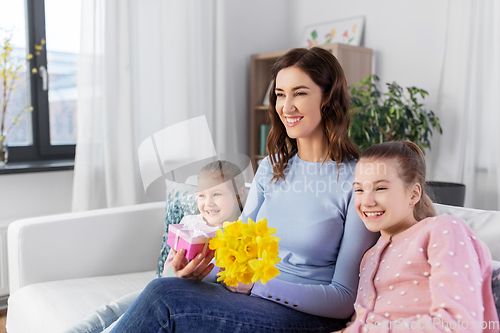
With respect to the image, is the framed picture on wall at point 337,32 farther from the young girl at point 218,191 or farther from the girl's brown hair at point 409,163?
the young girl at point 218,191

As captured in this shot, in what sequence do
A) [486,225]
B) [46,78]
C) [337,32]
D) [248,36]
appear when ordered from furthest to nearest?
1. [248,36]
2. [337,32]
3. [46,78]
4. [486,225]

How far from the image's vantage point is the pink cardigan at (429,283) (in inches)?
30.0

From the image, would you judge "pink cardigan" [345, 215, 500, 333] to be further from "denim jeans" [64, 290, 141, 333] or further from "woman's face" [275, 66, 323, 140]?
"denim jeans" [64, 290, 141, 333]

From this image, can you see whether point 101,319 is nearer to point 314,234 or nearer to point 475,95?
point 314,234

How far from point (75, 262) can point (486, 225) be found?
1415mm

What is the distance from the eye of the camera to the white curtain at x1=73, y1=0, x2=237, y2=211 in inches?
96.4

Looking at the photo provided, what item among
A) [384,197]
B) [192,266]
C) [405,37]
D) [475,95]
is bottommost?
[192,266]

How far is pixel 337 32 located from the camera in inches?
120

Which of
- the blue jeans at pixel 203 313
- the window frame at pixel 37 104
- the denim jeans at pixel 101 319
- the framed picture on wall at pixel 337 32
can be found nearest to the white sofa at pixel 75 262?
the denim jeans at pixel 101 319

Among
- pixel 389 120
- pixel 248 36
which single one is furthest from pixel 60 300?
pixel 248 36

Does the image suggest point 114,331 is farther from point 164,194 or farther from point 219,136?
point 219,136

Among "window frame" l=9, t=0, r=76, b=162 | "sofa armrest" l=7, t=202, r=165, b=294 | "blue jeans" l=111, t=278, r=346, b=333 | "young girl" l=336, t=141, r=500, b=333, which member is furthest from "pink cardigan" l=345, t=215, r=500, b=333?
"window frame" l=9, t=0, r=76, b=162

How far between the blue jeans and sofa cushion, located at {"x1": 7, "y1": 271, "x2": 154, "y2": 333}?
0.48 metres

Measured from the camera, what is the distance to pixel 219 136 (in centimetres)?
301
